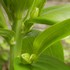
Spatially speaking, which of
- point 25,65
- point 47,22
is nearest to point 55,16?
point 47,22

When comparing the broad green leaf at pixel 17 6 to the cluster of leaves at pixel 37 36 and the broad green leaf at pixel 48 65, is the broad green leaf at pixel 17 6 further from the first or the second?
the broad green leaf at pixel 48 65

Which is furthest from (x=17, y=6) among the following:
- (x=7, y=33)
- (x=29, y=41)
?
(x=29, y=41)

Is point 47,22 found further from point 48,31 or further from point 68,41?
point 68,41

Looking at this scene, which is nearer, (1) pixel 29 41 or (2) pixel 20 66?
(2) pixel 20 66

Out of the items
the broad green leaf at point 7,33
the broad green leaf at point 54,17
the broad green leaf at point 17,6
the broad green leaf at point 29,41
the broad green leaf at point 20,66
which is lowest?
the broad green leaf at point 29,41

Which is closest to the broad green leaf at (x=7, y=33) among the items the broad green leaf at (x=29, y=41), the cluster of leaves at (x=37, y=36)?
the cluster of leaves at (x=37, y=36)

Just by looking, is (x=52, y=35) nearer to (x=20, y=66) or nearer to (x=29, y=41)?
(x=20, y=66)

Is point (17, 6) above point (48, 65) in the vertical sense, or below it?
above
